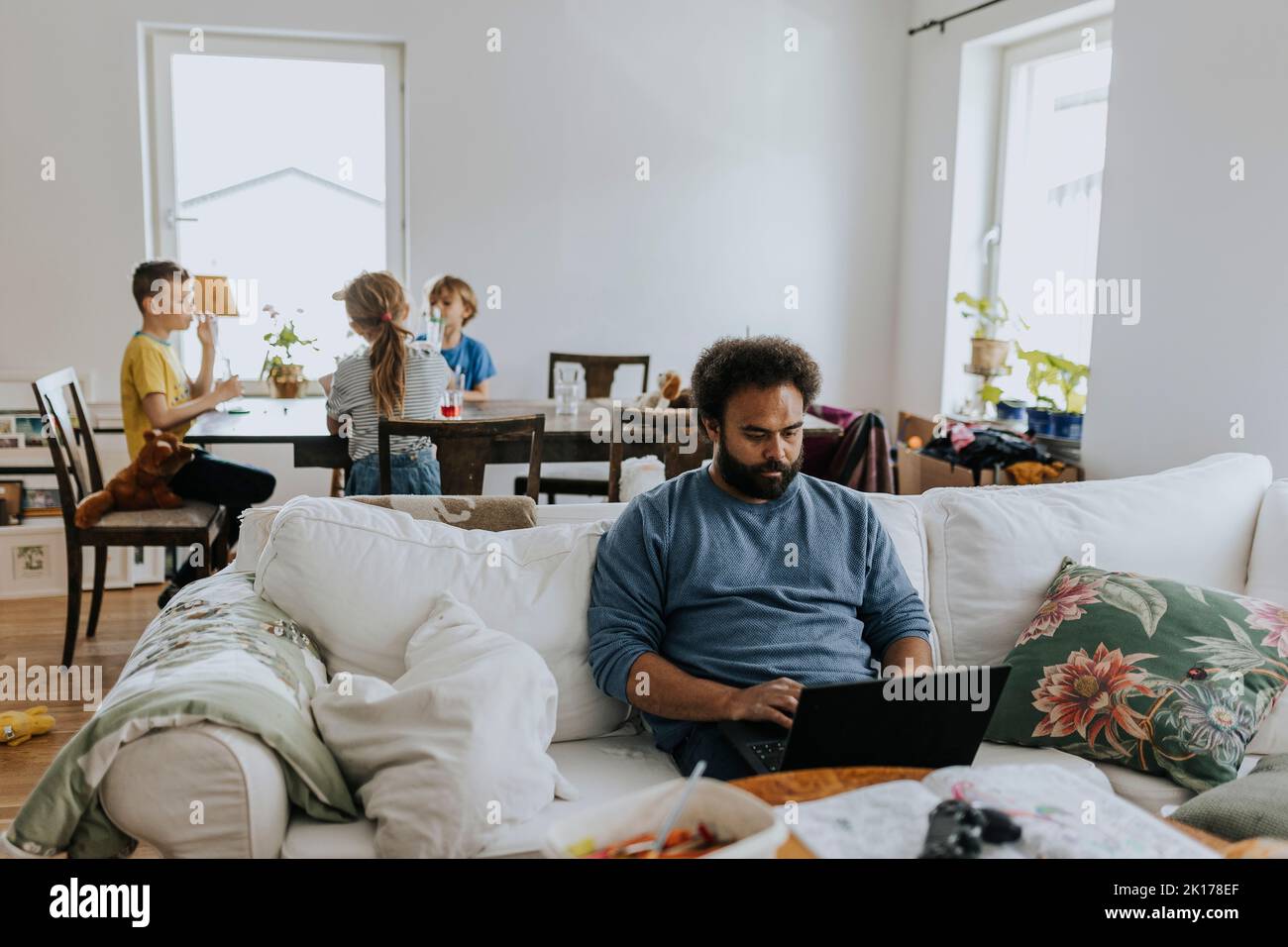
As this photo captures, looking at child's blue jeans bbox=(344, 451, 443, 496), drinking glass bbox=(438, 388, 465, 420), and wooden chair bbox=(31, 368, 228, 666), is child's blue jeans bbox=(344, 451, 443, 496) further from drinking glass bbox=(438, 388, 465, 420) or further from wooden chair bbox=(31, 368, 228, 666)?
wooden chair bbox=(31, 368, 228, 666)

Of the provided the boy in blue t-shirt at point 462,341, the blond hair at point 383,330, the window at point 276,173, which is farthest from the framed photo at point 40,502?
the blond hair at point 383,330

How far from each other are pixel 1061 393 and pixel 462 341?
2.33 meters

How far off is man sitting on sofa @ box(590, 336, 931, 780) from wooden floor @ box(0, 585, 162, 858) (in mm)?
1275

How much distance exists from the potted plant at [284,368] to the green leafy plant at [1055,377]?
8.95 feet

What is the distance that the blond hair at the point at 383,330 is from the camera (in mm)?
3275

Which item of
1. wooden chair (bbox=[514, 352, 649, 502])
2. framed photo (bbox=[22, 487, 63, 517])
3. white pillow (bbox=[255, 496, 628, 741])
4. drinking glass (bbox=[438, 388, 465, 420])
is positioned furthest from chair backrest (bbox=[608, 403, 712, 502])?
framed photo (bbox=[22, 487, 63, 517])

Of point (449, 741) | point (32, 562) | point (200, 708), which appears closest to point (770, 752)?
point (449, 741)

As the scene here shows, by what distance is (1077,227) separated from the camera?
4410 mm

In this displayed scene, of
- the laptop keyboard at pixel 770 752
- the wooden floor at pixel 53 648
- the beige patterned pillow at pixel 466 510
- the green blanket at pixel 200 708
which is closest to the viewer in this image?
the green blanket at pixel 200 708

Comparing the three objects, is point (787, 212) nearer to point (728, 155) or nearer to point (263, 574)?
point (728, 155)

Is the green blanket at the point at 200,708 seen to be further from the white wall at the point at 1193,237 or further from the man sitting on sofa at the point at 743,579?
the white wall at the point at 1193,237

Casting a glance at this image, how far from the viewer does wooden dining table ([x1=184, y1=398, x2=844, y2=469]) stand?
3.37 metres
